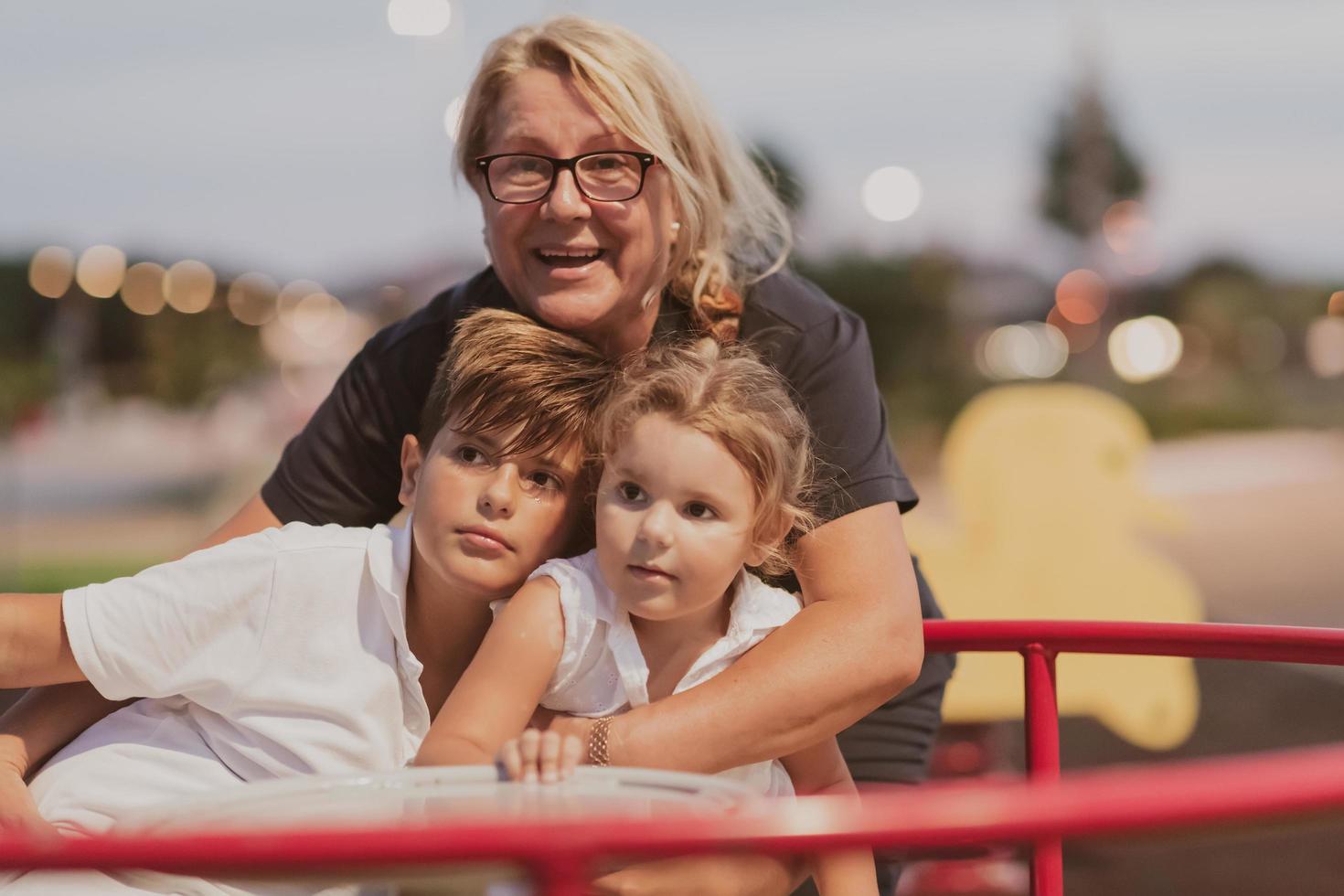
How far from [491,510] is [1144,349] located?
26958mm

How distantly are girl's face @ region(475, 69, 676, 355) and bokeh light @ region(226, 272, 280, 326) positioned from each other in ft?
80.7

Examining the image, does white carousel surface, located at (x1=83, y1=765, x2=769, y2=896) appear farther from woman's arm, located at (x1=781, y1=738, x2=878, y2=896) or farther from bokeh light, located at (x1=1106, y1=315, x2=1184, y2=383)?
bokeh light, located at (x1=1106, y1=315, x2=1184, y2=383)

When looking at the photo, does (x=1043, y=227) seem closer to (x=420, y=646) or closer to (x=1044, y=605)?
(x=1044, y=605)

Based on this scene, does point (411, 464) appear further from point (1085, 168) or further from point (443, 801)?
point (1085, 168)

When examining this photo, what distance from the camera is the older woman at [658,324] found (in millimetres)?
2141

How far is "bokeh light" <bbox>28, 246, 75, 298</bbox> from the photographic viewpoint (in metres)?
29.6

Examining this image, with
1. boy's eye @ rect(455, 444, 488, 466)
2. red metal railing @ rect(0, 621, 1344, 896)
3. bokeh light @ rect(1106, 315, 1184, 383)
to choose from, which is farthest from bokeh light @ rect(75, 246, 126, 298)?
red metal railing @ rect(0, 621, 1344, 896)

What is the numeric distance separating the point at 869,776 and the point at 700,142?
3.65 ft

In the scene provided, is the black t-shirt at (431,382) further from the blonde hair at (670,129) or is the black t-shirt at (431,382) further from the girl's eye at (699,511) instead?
the girl's eye at (699,511)

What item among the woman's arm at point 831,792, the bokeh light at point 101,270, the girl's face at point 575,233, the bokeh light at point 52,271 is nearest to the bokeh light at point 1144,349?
the bokeh light at point 101,270

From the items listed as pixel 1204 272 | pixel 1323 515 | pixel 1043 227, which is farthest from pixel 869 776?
pixel 1043 227

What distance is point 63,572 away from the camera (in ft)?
38.2

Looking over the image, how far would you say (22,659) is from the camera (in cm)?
212

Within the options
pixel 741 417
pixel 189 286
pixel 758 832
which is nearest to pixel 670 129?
pixel 741 417
